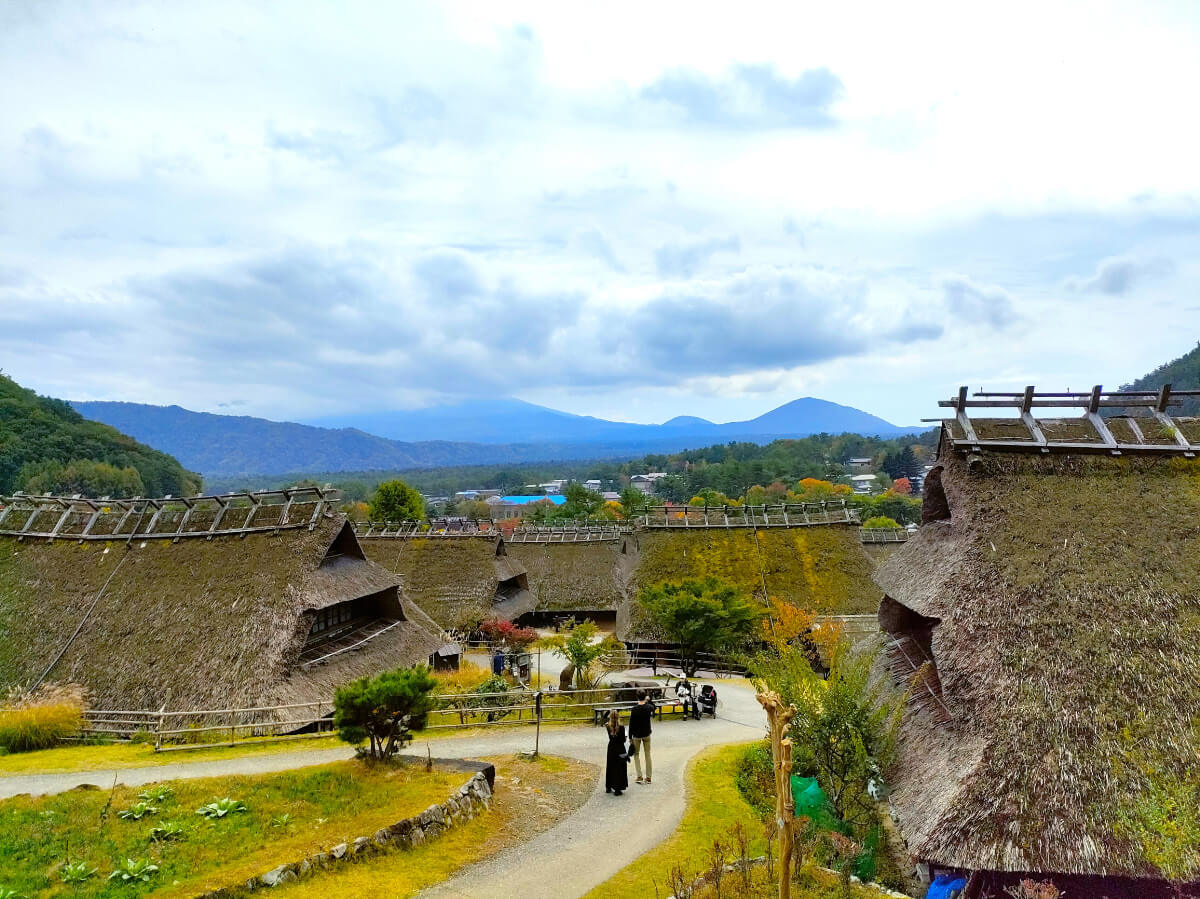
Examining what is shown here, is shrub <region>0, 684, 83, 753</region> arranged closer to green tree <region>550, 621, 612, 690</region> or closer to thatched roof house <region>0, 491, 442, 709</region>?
thatched roof house <region>0, 491, 442, 709</region>

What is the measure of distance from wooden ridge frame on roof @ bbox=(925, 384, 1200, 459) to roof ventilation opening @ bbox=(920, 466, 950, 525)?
247cm

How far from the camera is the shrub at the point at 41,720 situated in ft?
48.3

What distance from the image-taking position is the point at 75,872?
26.6ft

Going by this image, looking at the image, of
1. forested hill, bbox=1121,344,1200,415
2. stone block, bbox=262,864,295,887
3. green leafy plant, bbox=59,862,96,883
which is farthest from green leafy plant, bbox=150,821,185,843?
forested hill, bbox=1121,344,1200,415

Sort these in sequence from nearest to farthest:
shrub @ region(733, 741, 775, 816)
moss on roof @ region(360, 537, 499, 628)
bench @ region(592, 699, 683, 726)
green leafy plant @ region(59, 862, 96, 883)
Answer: green leafy plant @ region(59, 862, 96, 883) → shrub @ region(733, 741, 775, 816) → bench @ region(592, 699, 683, 726) → moss on roof @ region(360, 537, 499, 628)

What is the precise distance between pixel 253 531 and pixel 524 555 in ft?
80.9

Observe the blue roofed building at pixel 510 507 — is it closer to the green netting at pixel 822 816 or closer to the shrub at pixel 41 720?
the shrub at pixel 41 720

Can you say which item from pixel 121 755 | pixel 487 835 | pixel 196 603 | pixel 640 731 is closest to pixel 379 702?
pixel 487 835

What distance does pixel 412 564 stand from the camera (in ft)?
121

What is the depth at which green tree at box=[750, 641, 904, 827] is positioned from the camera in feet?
37.2

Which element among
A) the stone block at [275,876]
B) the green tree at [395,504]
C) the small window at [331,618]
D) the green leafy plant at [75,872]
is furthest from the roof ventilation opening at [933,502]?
the green tree at [395,504]

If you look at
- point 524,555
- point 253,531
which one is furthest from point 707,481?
point 253,531

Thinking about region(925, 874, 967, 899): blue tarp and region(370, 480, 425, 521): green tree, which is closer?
region(925, 874, 967, 899): blue tarp

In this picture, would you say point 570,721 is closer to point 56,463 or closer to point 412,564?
point 412,564
